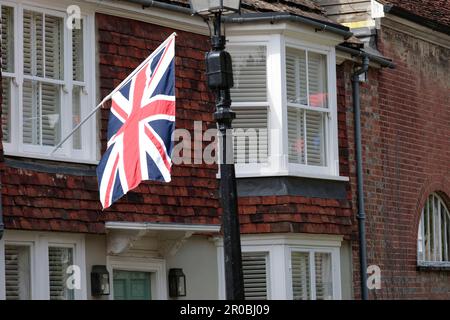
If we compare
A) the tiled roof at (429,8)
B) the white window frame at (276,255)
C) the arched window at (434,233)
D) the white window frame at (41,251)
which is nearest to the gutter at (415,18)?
the tiled roof at (429,8)

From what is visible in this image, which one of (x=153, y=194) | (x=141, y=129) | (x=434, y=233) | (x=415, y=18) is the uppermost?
(x=415, y=18)

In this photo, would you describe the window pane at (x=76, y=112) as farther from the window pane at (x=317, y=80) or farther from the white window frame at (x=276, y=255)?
the window pane at (x=317, y=80)

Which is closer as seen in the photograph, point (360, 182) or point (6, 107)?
point (6, 107)

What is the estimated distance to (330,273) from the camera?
19.5 metres

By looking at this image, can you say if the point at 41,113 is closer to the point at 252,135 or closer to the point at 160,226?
the point at 160,226

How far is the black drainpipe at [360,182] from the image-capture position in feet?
66.9

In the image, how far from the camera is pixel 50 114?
53.0ft

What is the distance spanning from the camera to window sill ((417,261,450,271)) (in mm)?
22030

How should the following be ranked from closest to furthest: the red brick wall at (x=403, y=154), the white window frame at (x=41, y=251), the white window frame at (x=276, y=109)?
1. the white window frame at (x=41, y=251)
2. the white window frame at (x=276, y=109)
3. the red brick wall at (x=403, y=154)

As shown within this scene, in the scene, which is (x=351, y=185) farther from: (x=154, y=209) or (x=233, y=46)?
(x=154, y=209)

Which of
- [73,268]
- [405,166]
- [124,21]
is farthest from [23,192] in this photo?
[405,166]

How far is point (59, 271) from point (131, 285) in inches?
58.0

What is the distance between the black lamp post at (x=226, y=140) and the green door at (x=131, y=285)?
13.1ft

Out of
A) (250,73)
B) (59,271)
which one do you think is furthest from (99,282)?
(250,73)
